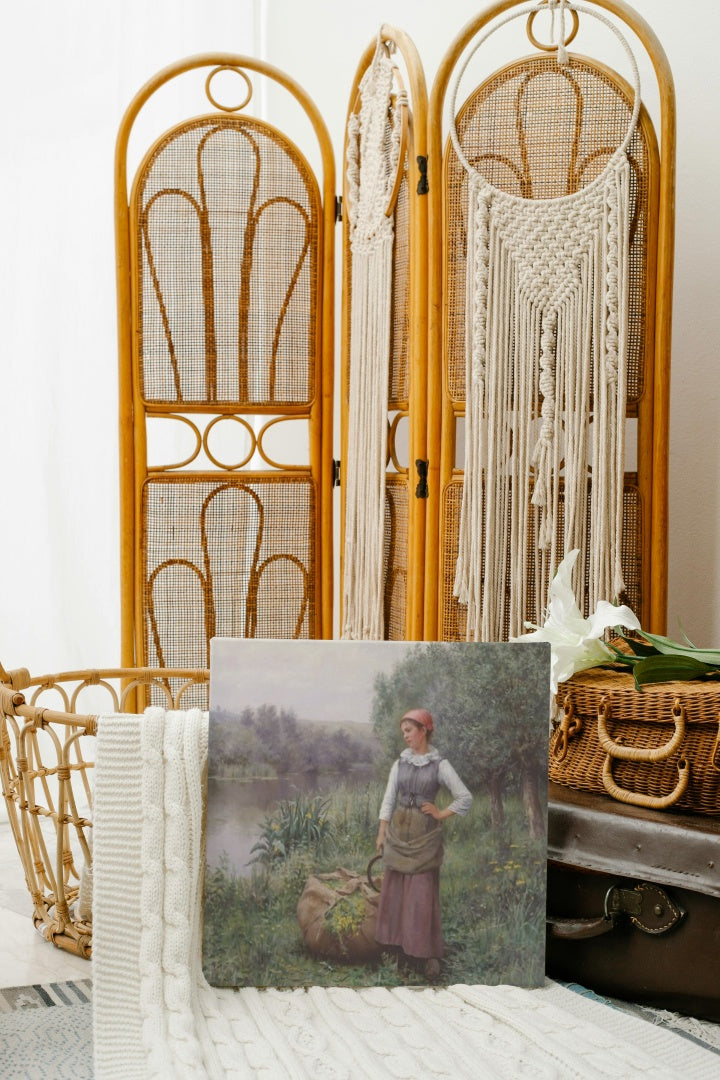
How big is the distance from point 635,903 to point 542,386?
609 millimetres

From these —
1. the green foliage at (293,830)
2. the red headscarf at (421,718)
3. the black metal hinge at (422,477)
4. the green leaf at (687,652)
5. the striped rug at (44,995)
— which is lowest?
the striped rug at (44,995)

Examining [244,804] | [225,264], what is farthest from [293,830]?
[225,264]

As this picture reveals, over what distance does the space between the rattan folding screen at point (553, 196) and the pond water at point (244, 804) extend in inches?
20.7

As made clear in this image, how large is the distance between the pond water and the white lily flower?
0.22 meters

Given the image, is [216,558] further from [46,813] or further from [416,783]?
[416,783]

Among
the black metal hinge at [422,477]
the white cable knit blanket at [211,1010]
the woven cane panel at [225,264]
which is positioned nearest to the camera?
the white cable knit blanket at [211,1010]

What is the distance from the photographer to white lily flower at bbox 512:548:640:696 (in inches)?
36.4

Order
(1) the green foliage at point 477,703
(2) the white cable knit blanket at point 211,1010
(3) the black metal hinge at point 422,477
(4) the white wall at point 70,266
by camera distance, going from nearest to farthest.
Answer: (2) the white cable knit blanket at point 211,1010 → (1) the green foliage at point 477,703 → (3) the black metal hinge at point 422,477 → (4) the white wall at point 70,266

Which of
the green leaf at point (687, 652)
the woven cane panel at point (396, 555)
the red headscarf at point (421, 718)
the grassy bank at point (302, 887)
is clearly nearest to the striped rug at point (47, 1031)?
the grassy bank at point (302, 887)

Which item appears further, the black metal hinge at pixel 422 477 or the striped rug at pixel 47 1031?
the black metal hinge at pixel 422 477

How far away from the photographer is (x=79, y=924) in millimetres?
950

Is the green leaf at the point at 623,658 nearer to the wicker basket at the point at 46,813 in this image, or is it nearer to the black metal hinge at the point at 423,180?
the wicker basket at the point at 46,813

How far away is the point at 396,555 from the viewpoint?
1428 millimetres

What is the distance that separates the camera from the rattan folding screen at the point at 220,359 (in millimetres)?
1480
